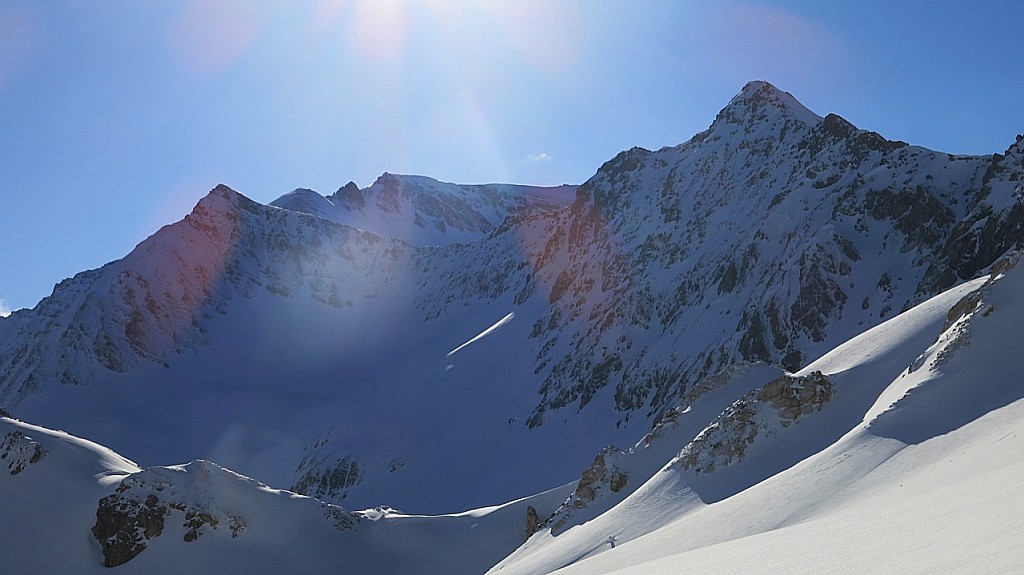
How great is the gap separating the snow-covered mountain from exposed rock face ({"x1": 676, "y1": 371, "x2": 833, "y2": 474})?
0.39 feet

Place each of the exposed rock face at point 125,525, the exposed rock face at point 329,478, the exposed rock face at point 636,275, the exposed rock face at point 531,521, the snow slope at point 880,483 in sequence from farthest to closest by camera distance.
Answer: the exposed rock face at point 329,478 < the exposed rock face at point 636,275 < the exposed rock face at point 531,521 < the exposed rock face at point 125,525 < the snow slope at point 880,483

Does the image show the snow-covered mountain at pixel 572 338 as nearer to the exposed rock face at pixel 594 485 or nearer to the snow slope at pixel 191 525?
the exposed rock face at pixel 594 485

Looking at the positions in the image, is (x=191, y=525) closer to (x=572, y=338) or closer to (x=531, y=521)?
(x=531, y=521)

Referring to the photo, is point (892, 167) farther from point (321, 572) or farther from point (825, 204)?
point (321, 572)

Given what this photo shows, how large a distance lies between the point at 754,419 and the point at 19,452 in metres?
51.8

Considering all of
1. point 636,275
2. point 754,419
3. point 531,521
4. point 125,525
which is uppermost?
point 636,275

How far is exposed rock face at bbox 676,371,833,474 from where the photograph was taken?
114 ft

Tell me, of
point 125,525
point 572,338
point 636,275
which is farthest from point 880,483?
point 572,338

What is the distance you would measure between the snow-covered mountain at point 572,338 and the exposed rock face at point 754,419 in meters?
0.12

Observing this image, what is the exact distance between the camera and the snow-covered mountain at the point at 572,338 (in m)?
37.3

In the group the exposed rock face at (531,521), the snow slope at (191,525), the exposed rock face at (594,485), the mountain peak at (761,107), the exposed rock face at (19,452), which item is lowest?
the exposed rock face at (531,521)

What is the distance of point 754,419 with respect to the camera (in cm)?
3609

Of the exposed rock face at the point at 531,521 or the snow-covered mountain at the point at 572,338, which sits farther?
the exposed rock face at the point at 531,521

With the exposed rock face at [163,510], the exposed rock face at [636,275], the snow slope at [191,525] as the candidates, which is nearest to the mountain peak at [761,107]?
the exposed rock face at [636,275]
